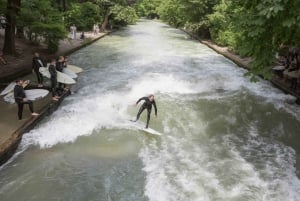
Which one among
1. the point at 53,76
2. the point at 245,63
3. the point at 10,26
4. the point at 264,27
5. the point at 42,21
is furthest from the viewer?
the point at 245,63

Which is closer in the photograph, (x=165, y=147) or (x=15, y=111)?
(x=165, y=147)

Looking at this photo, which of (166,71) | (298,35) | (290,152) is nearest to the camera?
(298,35)

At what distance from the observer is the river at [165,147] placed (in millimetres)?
10438

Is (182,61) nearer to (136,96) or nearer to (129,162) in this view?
(136,96)

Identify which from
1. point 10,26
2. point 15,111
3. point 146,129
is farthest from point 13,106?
point 10,26

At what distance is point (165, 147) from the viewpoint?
519 inches

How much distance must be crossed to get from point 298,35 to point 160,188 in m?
6.13

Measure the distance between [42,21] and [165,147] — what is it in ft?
56.5

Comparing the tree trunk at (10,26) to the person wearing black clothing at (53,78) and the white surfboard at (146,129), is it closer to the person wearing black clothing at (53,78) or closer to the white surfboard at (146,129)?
the person wearing black clothing at (53,78)

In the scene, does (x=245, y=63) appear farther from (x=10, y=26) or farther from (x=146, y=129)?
(x=10, y=26)

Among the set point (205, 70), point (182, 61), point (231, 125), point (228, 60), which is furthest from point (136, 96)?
point (228, 60)

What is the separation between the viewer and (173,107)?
58.6 feet

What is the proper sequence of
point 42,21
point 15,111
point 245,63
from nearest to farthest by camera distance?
point 15,111 < point 42,21 < point 245,63

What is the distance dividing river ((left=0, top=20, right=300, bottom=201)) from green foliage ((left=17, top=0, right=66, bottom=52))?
18.3ft
